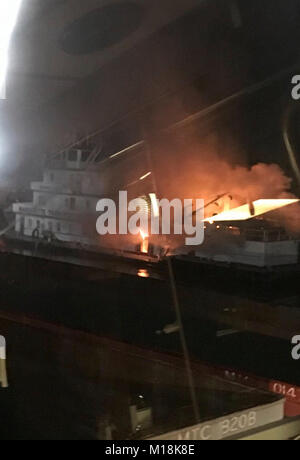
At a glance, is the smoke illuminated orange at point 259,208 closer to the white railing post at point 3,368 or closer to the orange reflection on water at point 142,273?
the orange reflection on water at point 142,273

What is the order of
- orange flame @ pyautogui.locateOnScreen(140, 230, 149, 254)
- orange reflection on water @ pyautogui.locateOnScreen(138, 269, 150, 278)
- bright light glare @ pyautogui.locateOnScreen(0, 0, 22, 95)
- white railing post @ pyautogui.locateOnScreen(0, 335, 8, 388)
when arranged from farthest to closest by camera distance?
1. orange reflection on water @ pyautogui.locateOnScreen(138, 269, 150, 278)
2. orange flame @ pyautogui.locateOnScreen(140, 230, 149, 254)
3. white railing post @ pyautogui.locateOnScreen(0, 335, 8, 388)
4. bright light glare @ pyautogui.locateOnScreen(0, 0, 22, 95)

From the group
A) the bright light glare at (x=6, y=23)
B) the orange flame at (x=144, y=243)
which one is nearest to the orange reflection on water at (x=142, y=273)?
the orange flame at (x=144, y=243)

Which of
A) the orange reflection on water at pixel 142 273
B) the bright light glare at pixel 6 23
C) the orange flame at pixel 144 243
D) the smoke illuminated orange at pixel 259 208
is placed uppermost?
the bright light glare at pixel 6 23

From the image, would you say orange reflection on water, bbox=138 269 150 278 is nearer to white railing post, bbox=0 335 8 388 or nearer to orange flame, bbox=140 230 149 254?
orange flame, bbox=140 230 149 254

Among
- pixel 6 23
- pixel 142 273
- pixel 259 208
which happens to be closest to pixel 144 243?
pixel 142 273

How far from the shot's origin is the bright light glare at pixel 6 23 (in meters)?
1.33

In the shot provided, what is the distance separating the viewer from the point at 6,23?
4.43 ft

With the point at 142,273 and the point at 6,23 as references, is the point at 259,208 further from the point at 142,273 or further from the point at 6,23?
the point at 6,23

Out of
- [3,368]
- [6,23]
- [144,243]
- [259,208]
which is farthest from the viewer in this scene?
[259,208]

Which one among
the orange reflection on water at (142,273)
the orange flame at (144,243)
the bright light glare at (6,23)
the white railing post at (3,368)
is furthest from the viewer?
the orange reflection on water at (142,273)

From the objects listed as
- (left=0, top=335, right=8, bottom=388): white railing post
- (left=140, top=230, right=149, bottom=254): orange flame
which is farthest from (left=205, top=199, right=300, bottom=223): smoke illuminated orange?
(left=0, top=335, right=8, bottom=388): white railing post

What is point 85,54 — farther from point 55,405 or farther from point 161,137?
point 55,405

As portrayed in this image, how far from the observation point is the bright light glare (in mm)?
1333

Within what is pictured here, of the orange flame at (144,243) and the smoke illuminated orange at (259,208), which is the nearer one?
the orange flame at (144,243)
